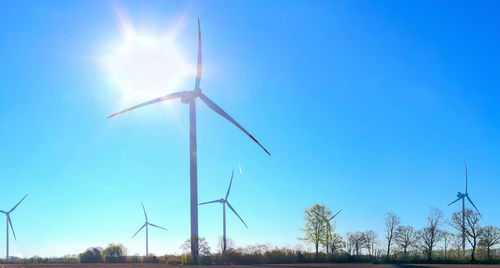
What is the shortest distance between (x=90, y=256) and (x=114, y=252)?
8075 millimetres

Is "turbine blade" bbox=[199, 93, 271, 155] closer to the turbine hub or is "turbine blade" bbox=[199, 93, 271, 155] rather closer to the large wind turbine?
the large wind turbine

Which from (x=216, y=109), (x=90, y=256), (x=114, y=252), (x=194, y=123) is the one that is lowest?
(x=114, y=252)

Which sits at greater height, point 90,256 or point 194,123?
point 194,123

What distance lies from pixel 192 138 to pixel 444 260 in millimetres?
54243

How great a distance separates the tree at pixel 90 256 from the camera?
11869cm

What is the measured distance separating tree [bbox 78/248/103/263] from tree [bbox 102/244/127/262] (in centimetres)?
198

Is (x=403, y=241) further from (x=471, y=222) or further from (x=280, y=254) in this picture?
(x=280, y=254)

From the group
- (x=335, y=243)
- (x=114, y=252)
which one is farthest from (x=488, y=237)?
(x=114, y=252)

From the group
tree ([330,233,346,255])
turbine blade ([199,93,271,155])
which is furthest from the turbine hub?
tree ([330,233,346,255])

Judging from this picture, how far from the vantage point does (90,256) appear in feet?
394

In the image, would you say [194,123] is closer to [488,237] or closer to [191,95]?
[191,95]

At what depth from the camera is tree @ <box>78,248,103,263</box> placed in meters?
119

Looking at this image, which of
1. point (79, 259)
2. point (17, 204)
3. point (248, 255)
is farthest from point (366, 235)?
point (17, 204)

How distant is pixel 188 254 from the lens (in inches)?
3095
